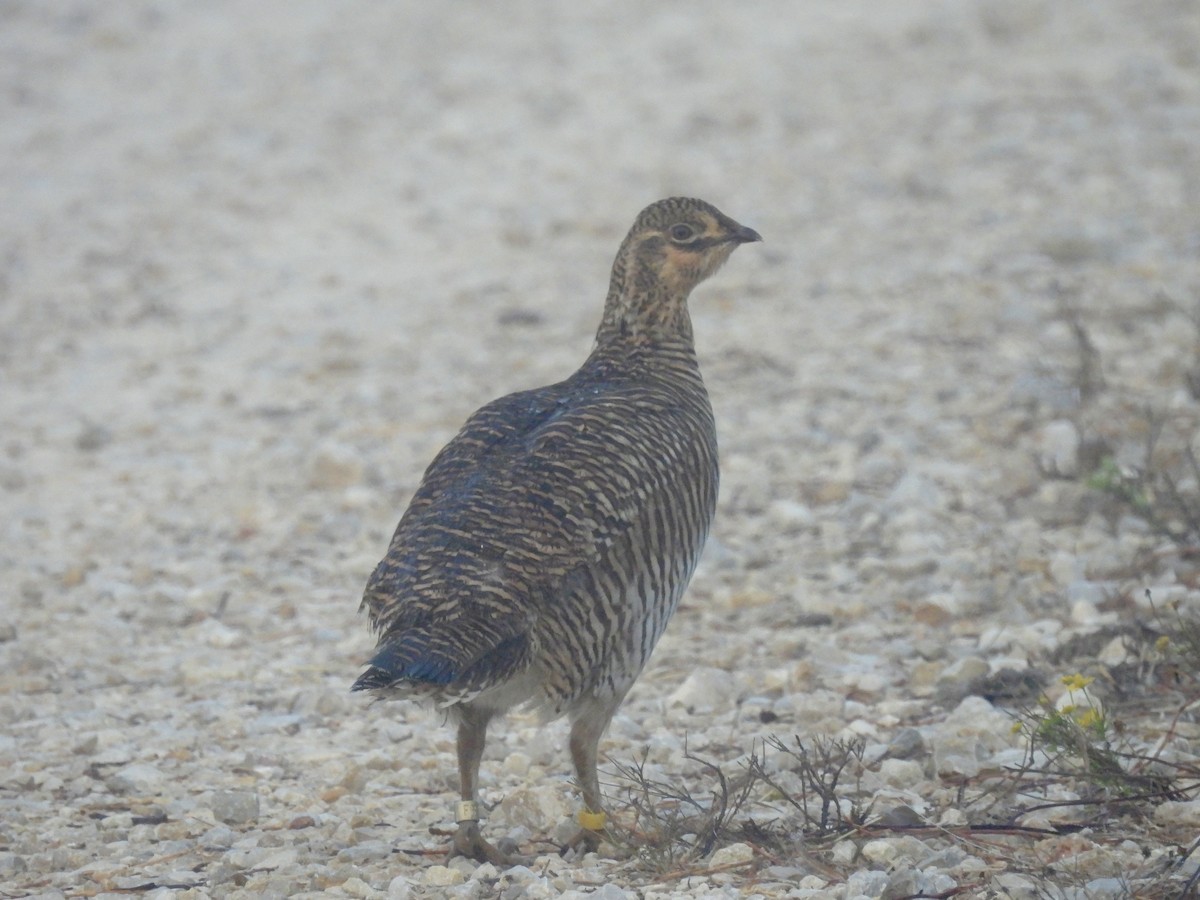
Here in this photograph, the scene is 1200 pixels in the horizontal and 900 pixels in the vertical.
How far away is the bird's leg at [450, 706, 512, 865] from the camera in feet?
14.4

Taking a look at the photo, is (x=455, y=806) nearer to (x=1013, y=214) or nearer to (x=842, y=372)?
(x=842, y=372)

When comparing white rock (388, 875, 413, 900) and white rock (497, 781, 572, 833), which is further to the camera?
white rock (497, 781, 572, 833)

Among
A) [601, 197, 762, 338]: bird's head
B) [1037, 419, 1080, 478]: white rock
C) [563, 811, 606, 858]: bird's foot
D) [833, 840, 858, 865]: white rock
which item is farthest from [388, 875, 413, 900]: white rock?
[1037, 419, 1080, 478]: white rock

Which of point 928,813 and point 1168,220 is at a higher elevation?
point 1168,220

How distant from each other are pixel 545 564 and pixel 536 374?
4483mm

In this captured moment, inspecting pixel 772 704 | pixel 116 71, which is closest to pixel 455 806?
pixel 772 704

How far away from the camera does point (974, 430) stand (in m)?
7.62

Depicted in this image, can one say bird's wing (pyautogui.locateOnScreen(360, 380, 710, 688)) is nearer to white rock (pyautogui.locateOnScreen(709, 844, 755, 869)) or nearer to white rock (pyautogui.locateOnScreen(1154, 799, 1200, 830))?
white rock (pyautogui.locateOnScreen(709, 844, 755, 869))

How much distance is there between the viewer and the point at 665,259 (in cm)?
552

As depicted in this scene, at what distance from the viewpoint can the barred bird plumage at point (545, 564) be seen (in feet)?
13.4

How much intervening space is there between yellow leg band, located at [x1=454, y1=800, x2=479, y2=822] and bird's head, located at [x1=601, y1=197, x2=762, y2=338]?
71.3 inches

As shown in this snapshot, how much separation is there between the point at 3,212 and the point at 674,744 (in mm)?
7896

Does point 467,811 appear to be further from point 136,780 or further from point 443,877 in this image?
point 136,780

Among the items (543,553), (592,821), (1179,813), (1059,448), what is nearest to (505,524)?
(543,553)
